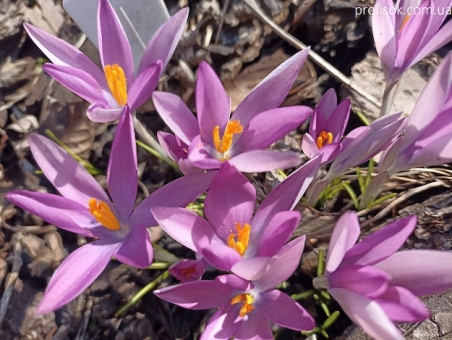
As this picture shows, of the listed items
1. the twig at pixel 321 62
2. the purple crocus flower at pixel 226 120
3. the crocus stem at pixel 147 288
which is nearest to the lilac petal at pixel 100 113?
the purple crocus flower at pixel 226 120

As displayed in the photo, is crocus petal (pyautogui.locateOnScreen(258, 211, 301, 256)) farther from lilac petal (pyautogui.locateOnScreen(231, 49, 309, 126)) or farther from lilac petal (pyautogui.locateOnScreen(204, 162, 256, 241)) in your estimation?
lilac petal (pyautogui.locateOnScreen(231, 49, 309, 126))

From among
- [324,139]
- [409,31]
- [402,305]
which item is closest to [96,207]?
[324,139]

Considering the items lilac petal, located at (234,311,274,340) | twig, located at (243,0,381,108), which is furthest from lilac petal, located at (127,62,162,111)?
twig, located at (243,0,381,108)

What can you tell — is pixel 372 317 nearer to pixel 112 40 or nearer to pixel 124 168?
pixel 124 168

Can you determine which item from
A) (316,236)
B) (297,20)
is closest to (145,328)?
(316,236)

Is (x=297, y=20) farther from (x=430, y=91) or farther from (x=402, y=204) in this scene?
(x=430, y=91)

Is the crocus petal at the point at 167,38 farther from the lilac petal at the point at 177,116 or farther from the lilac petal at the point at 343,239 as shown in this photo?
the lilac petal at the point at 343,239

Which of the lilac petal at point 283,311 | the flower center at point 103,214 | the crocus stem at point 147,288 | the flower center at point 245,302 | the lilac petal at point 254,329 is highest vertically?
the flower center at point 103,214
